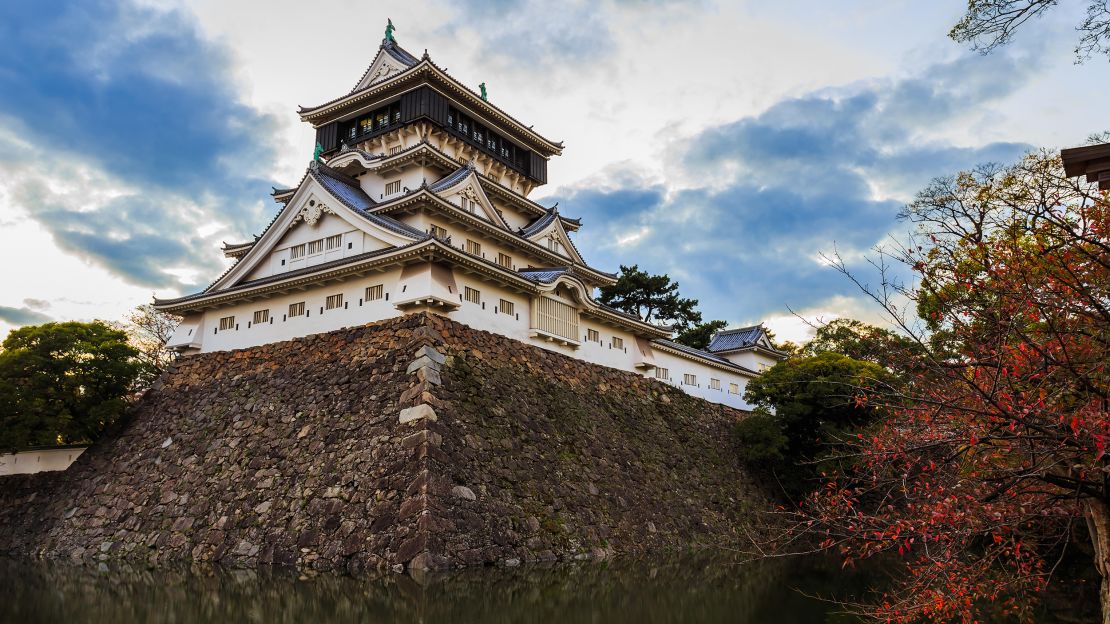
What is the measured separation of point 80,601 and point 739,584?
392 inches

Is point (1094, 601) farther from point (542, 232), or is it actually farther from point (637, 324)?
point (542, 232)

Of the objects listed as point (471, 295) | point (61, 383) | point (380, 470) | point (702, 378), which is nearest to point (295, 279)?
point (471, 295)

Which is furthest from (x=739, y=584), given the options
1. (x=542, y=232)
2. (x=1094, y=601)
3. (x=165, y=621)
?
(x=542, y=232)

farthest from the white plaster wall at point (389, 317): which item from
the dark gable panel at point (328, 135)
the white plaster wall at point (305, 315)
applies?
the dark gable panel at point (328, 135)

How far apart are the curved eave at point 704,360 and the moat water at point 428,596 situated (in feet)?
37.7

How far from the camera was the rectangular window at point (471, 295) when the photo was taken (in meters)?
18.0

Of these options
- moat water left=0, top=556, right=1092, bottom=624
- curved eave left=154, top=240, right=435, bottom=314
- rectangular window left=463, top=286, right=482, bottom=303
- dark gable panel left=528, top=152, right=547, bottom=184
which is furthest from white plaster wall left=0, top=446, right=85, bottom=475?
dark gable panel left=528, top=152, right=547, bottom=184

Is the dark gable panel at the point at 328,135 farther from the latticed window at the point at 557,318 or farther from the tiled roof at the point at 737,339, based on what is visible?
the tiled roof at the point at 737,339

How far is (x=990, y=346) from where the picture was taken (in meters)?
4.68

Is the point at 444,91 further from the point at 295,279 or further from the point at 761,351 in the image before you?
the point at 761,351

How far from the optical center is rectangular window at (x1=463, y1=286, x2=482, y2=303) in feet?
58.9

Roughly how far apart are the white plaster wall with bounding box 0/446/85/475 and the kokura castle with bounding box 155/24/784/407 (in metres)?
3.85

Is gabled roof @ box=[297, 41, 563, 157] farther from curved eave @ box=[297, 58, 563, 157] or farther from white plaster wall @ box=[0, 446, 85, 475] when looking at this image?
white plaster wall @ box=[0, 446, 85, 475]

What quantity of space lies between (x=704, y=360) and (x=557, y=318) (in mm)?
8424
